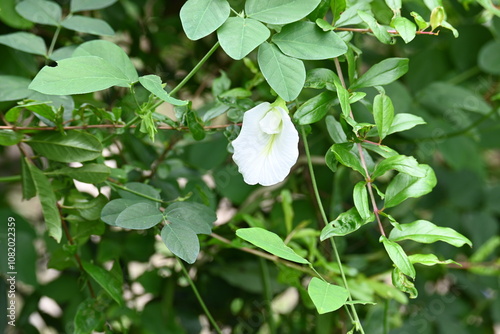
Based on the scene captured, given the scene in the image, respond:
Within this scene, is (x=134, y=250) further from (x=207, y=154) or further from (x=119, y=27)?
(x=119, y=27)

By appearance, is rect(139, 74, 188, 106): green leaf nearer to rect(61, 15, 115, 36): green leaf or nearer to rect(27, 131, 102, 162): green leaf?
rect(27, 131, 102, 162): green leaf

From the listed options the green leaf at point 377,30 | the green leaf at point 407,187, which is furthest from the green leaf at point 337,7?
the green leaf at point 407,187

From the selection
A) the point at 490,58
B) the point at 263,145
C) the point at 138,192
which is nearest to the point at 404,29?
the point at 263,145

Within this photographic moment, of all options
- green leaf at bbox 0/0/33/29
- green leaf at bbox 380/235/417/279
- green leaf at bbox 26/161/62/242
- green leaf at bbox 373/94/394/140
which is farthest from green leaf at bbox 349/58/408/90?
green leaf at bbox 0/0/33/29

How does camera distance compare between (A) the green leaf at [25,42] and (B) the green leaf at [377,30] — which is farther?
(A) the green leaf at [25,42]

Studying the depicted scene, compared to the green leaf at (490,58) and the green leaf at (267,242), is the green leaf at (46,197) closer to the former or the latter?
the green leaf at (267,242)

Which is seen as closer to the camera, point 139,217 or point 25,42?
point 139,217

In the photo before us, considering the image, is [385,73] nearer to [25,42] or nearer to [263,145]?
[263,145]
